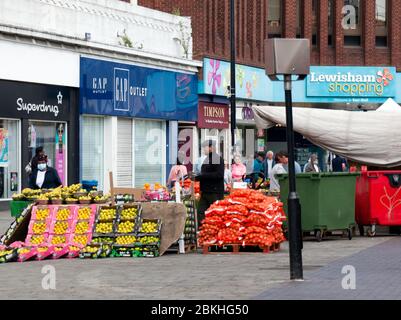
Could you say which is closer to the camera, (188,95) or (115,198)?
(115,198)

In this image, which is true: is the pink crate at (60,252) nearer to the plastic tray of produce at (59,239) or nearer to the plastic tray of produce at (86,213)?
the plastic tray of produce at (59,239)

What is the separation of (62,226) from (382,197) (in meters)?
6.81

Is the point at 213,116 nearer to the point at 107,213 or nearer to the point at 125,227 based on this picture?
the point at 107,213

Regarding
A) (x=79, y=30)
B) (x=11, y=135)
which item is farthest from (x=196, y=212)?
(x=79, y=30)

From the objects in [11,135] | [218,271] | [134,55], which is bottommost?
[218,271]

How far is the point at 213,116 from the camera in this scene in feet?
165

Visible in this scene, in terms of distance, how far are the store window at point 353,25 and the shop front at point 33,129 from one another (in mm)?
34062

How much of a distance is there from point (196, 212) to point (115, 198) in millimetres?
1683

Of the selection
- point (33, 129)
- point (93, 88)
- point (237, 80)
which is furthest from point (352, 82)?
point (33, 129)

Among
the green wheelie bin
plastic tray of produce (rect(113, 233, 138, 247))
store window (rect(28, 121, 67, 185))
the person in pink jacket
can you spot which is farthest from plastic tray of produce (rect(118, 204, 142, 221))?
store window (rect(28, 121, 67, 185))

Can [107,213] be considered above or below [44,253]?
above

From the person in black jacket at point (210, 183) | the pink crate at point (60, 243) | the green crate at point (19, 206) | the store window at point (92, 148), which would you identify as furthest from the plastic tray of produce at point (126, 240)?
the store window at point (92, 148)

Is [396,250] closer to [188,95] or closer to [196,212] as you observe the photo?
[196,212]

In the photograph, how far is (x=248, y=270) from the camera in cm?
1644
